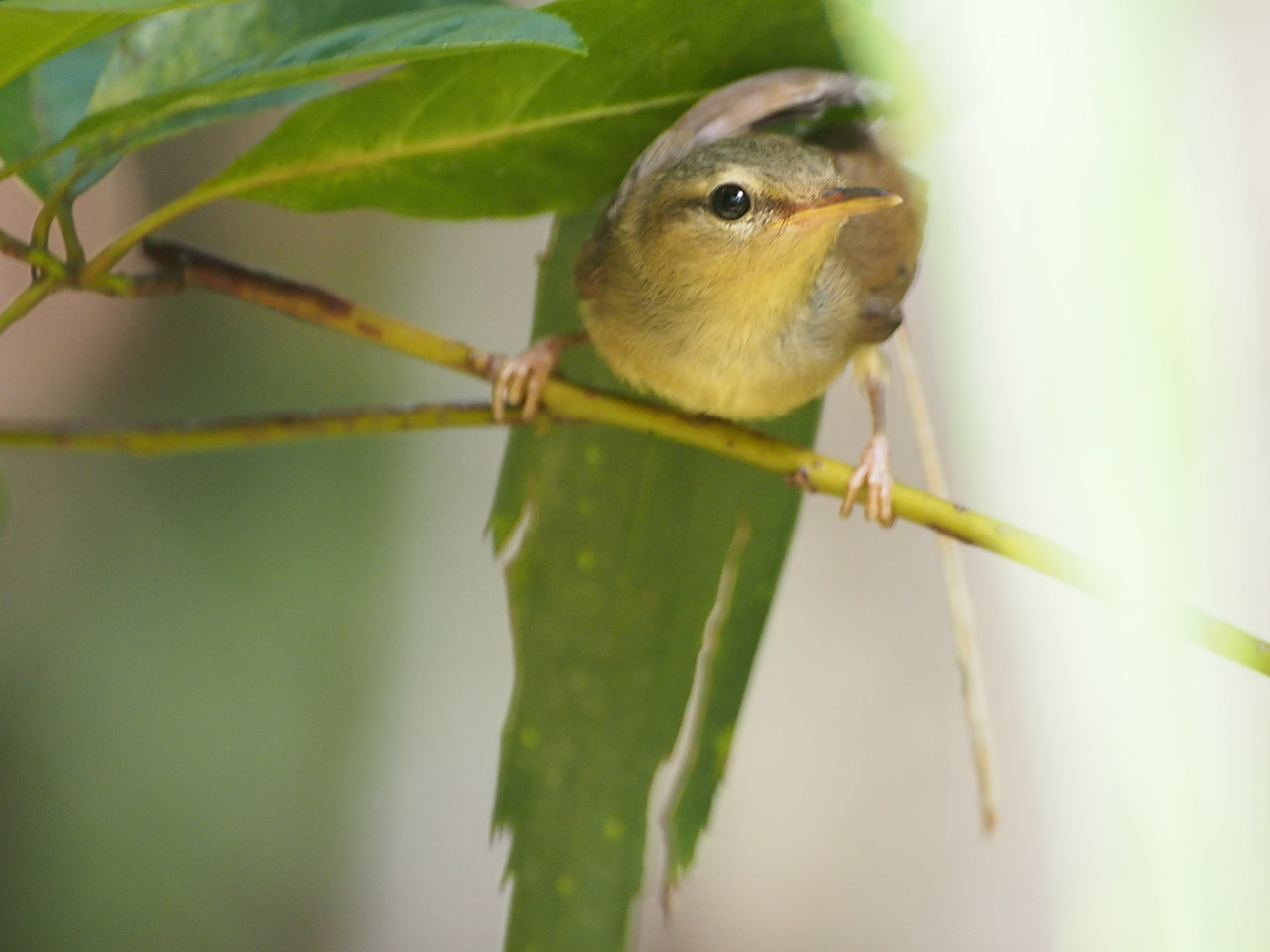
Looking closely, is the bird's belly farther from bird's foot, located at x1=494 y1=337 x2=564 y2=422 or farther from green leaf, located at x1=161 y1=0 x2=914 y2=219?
green leaf, located at x1=161 y1=0 x2=914 y2=219

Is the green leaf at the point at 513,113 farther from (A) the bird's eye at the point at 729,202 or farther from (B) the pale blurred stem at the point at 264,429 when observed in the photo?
(B) the pale blurred stem at the point at 264,429

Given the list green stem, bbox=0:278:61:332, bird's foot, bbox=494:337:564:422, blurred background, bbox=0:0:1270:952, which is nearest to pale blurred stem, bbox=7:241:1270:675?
bird's foot, bbox=494:337:564:422

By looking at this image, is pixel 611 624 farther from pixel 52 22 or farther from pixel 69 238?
pixel 52 22

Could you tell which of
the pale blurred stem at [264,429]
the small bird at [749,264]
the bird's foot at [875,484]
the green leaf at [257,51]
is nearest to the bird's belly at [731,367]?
the small bird at [749,264]

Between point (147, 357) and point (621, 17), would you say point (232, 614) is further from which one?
point (621, 17)

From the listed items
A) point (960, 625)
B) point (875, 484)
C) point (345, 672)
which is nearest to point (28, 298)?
point (875, 484)
